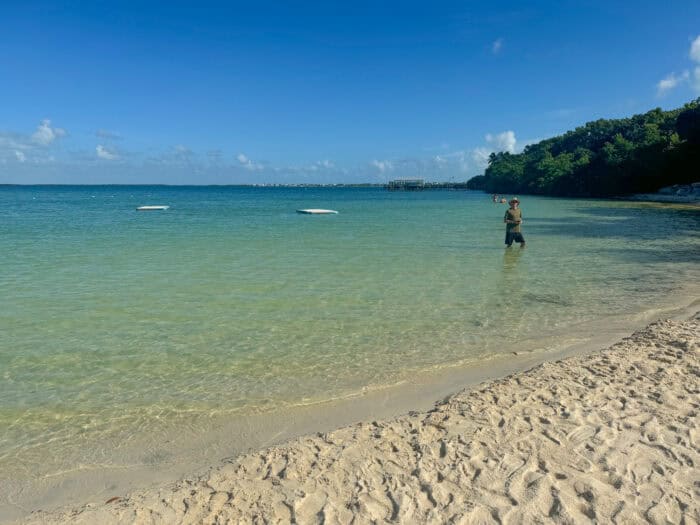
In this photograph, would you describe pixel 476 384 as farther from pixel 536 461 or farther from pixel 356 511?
pixel 356 511

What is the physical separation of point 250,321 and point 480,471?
6286 millimetres

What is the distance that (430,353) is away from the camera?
759cm

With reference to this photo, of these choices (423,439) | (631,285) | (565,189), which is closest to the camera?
(423,439)

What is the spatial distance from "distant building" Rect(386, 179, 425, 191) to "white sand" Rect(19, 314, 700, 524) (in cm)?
17856

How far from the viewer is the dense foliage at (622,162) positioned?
68.6m

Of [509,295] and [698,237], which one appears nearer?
[509,295]

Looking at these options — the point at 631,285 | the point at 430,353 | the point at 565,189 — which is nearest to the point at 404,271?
the point at 631,285

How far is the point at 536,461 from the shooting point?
4.12 metres

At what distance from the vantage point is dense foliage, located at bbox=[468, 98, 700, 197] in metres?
68.6

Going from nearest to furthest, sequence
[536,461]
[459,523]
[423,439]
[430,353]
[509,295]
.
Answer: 1. [459,523]
2. [536,461]
3. [423,439]
4. [430,353]
5. [509,295]

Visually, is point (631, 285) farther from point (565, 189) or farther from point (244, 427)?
point (565, 189)

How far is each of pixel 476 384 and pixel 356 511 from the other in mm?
3238

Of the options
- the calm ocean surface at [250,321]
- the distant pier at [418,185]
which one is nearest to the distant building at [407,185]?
the distant pier at [418,185]

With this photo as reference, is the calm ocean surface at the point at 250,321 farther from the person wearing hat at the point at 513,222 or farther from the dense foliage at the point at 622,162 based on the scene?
the dense foliage at the point at 622,162
